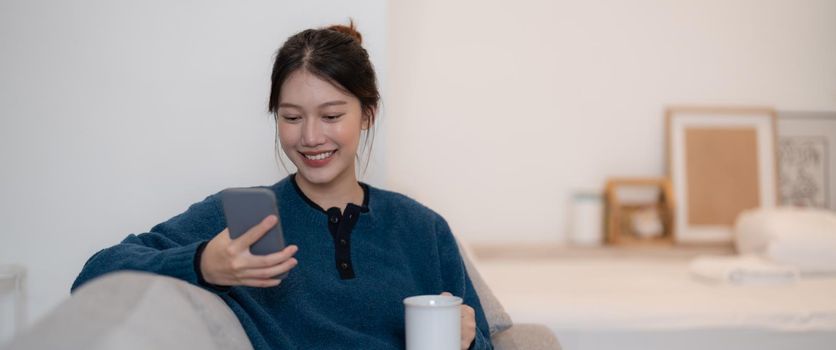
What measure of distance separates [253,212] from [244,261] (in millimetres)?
71

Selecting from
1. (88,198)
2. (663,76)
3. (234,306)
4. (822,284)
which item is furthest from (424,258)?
(663,76)

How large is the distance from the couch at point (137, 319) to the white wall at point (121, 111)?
0.60 m

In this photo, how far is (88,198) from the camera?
62.8 inches

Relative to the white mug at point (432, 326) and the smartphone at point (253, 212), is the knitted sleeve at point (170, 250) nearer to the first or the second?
the smartphone at point (253, 212)

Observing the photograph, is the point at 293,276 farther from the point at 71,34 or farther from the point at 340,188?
the point at 71,34

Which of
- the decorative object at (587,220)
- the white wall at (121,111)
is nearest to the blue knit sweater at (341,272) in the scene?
the white wall at (121,111)

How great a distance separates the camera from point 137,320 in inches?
31.8

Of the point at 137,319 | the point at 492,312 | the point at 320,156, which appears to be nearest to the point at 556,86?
the point at 492,312

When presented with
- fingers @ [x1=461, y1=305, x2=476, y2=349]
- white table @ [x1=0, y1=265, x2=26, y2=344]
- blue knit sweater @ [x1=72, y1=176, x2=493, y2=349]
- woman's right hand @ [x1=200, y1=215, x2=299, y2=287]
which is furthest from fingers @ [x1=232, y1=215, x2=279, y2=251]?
white table @ [x1=0, y1=265, x2=26, y2=344]

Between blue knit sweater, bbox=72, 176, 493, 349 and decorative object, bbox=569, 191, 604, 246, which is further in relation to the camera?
decorative object, bbox=569, 191, 604, 246

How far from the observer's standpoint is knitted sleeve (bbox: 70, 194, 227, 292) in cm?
107

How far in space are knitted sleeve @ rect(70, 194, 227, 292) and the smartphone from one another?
0.10 meters

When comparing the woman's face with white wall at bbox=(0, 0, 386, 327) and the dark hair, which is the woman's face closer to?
the dark hair

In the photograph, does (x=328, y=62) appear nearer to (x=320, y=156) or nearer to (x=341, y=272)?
(x=320, y=156)
